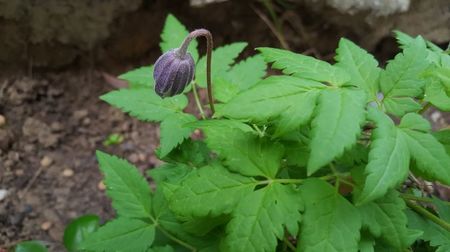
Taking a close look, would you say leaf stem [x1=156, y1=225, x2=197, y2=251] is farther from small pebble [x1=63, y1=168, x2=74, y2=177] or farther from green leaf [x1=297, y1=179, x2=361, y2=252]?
small pebble [x1=63, y1=168, x2=74, y2=177]

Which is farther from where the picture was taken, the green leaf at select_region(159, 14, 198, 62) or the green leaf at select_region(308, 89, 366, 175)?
the green leaf at select_region(159, 14, 198, 62)

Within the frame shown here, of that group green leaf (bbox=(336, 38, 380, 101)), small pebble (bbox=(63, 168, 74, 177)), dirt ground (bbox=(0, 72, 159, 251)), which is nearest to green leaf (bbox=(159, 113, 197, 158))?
green leaf (bbox=(336, 38, 380, 101))

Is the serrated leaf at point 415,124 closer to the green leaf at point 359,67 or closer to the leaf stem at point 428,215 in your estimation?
the green leaf at point 359,67

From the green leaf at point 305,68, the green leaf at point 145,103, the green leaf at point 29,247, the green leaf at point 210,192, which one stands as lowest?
the green leaf at point 29,247

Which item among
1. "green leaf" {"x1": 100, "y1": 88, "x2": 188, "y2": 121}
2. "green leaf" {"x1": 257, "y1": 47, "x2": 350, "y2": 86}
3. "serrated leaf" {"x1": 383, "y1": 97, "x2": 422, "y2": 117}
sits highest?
"green leaf" {"x1": 257, "y1": 47, "x2": 350, "y2": 86}

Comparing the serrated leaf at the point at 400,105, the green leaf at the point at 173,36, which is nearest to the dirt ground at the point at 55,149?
the green leaf at the point at 173,36

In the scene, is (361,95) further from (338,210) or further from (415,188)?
(415,188)

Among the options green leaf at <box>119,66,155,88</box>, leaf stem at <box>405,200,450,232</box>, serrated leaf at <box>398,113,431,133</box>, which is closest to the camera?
serrated leaf at <box>398,113,431,133</box>
